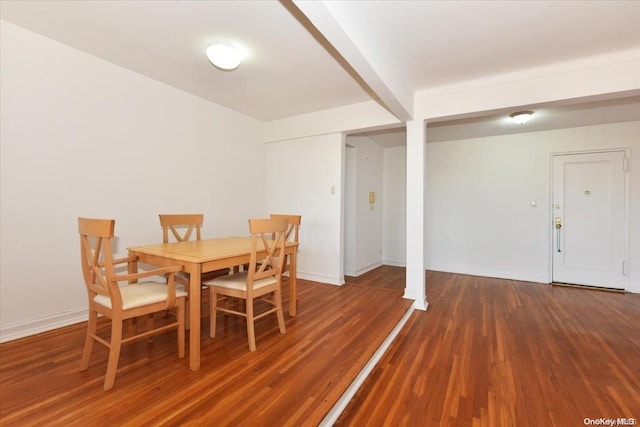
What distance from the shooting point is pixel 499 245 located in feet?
15.7

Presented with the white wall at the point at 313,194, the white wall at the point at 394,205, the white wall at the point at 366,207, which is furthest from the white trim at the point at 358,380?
the white wall at the point at 394,205

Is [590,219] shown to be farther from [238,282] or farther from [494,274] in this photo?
[238,282]

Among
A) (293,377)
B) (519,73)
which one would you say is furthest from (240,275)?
(519,73)

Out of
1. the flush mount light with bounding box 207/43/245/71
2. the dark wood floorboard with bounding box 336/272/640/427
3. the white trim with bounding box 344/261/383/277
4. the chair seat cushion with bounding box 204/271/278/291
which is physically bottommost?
the dark wood floorboard with bounding box 336/272/640/427

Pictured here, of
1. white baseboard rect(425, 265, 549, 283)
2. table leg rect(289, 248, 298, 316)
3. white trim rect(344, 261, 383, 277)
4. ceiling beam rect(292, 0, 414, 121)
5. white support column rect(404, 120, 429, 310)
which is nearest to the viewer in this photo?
ceiling beam rect(292, 0, 414, 121)

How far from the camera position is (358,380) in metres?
1.90

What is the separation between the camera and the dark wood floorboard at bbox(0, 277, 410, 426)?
1.47 metres

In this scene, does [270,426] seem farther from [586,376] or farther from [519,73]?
[519,73]

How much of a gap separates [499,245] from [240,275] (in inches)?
170

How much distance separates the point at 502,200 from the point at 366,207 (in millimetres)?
2206

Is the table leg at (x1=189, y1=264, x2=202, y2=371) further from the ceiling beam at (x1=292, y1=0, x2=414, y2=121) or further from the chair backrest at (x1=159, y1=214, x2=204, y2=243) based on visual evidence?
the ceiling beam at (x1=292, y1=0, x2=414, y2=121)

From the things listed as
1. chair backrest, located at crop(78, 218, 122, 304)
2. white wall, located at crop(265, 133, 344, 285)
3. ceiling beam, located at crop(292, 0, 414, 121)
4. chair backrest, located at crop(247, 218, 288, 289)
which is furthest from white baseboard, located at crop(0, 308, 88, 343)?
ceiling beam, located at crop(292, 0, 414, 121)

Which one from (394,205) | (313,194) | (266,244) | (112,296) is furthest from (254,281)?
(394,205)

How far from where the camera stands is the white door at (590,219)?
4105 mm
